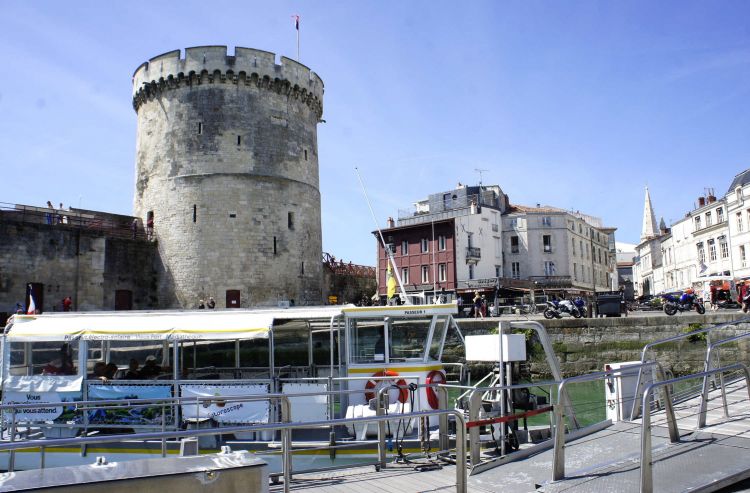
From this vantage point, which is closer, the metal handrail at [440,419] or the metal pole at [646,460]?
the metal pole at [646,460]

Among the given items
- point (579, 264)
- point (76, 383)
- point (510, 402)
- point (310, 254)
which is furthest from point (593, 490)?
point (579, 264)

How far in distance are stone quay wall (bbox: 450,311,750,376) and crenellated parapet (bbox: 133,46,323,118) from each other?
17.1 meters

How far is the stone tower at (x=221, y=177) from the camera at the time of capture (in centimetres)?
3045

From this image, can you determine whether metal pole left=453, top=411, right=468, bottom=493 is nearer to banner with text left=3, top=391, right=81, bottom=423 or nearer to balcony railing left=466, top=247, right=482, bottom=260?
banner with text left=3, top=391, right=81, bottom=423

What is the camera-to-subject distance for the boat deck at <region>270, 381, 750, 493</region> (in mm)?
5480

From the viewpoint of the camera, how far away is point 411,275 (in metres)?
51.5

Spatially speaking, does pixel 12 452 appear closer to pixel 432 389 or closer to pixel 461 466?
pixel 461 466

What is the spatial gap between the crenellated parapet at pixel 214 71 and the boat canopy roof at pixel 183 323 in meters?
22.1

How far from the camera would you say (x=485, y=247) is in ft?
172

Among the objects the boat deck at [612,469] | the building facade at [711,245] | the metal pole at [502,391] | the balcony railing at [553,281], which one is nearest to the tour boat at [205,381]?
the metal pole at [502,391]

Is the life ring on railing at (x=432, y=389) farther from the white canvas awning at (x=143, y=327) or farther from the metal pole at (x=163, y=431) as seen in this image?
the metal pole at (x=163, y=431)

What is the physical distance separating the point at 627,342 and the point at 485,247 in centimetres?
2826

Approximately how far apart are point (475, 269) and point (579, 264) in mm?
13470

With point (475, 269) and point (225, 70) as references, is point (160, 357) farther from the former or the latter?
point (475, 269)
